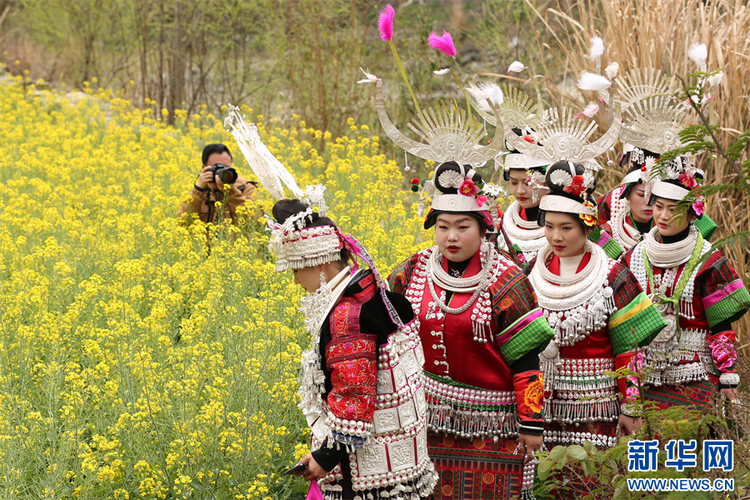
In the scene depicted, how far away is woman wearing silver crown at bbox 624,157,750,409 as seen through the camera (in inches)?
149

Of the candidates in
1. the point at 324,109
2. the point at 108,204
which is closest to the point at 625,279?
the point at 108,204

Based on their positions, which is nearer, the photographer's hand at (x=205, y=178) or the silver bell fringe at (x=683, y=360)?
the silver bell fringe at (x=683, y=360)

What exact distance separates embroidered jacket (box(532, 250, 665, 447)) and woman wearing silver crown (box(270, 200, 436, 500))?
2.80 ft

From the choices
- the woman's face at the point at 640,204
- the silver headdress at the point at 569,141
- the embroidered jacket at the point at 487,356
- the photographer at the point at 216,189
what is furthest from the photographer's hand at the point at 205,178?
the embroidered jacket at the point at 487,356

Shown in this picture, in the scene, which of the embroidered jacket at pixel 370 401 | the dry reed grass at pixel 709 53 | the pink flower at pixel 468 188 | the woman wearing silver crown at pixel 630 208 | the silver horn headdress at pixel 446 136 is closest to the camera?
the embroidered jacket at pixel 370 401

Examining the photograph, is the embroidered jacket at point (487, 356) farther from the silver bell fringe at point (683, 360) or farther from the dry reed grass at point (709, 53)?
the dry reed grass at point (709, 53)

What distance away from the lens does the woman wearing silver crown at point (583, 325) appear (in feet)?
11.3

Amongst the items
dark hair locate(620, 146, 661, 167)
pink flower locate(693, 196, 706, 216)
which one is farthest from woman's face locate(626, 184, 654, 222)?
pink flower locate(693, 196, 706, 216)

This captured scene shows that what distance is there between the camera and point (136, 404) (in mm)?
3604

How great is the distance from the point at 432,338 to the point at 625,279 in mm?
918

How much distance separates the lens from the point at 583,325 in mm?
3449

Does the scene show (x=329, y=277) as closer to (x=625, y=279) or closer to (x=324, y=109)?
(x=625, y=279)

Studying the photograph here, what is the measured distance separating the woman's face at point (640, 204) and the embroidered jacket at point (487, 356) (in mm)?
1444

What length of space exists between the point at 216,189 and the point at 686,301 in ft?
12.7
